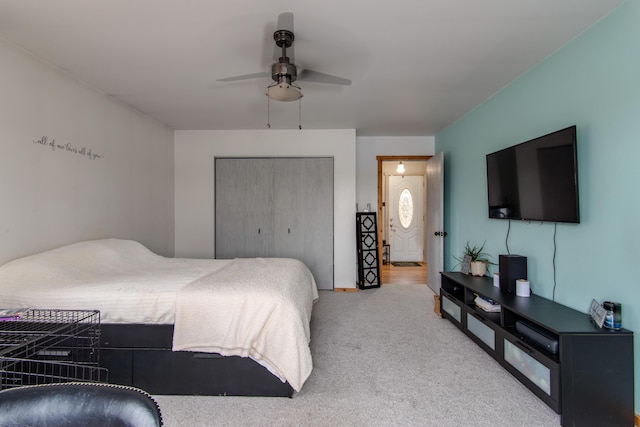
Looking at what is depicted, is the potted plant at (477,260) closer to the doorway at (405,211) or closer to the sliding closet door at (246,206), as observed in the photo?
the sliding closet door at (246,206)

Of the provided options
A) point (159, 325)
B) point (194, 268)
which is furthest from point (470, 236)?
point (159, 325)

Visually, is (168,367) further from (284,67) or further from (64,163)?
(284,67)

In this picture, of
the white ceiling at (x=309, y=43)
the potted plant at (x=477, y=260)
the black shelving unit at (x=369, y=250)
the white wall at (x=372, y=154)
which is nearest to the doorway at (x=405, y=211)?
the white wall at (x=372, y=154)

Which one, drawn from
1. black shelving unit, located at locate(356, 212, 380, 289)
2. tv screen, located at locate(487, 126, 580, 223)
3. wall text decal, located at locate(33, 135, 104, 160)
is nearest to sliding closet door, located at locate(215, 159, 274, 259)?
black shelving unit, located at locate(356, 212, 380, 289)

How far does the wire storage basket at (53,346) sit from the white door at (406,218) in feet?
20.7

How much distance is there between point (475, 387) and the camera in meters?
2.13

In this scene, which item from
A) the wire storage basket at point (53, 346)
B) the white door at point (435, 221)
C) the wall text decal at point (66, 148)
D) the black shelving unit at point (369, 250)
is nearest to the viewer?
the wire storage basket at point (53, 346)

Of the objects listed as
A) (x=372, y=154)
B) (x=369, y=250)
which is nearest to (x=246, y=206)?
(x=369, y=250)

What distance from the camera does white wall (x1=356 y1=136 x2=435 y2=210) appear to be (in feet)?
→ 16.9

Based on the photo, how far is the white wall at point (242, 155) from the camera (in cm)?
469

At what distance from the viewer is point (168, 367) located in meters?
2.04

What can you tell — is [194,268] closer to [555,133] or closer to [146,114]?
[146,114]

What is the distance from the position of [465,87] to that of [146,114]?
3793 millimetres

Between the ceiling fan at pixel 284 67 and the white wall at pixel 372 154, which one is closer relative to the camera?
the ceiling fan at pixel 284 67
